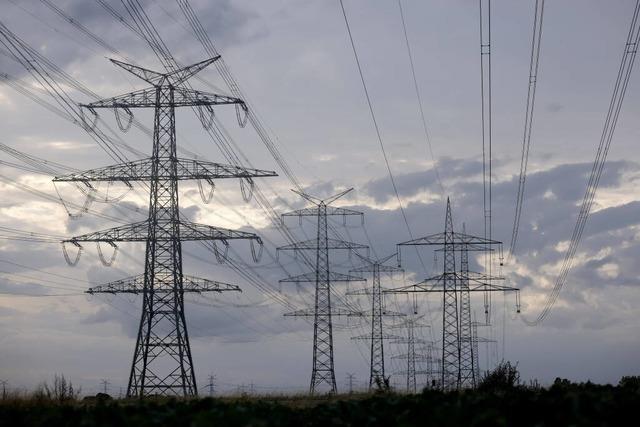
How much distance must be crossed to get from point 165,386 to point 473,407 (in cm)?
3158

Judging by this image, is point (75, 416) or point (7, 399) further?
point (7, 399)

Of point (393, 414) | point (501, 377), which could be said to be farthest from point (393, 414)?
point (501, 377)

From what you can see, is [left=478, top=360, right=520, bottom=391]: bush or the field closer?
the field

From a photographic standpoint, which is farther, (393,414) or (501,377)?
(501,377)

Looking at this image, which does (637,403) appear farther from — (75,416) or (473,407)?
(75,416)

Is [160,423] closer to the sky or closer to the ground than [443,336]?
closer to the ground

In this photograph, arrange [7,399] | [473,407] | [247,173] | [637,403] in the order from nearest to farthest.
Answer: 1. [637,403]
2. [473,407]
3. [7,399]
4. [247,173]

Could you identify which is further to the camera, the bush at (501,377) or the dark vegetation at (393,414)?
the bush at (501,377)

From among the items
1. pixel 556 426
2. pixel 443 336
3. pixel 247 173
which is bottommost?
pixel 556 426

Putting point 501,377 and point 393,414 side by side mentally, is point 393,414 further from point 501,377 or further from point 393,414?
point 501,377

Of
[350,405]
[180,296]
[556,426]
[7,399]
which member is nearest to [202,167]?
[180,296]

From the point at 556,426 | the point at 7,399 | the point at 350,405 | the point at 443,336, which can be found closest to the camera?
the point at 556,426

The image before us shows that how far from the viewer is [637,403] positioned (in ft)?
65.7

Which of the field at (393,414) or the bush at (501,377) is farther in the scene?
the bush at (501,377)
